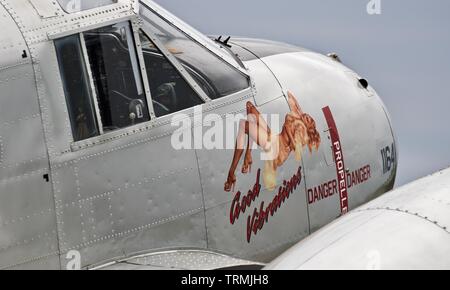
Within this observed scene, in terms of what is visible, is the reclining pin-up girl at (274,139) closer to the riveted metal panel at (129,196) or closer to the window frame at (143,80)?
the window frame at (143,80)

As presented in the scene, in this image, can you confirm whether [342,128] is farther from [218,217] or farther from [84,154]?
[84,154]

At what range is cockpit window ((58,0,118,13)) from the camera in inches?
389

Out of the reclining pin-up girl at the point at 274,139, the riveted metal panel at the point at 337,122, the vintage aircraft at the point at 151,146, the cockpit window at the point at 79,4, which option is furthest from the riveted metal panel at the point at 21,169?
the riveted metal panel at the point at 337,122

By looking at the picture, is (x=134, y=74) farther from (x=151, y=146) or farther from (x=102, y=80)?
(x=151, y=146)

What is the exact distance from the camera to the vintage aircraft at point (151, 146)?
368 inches

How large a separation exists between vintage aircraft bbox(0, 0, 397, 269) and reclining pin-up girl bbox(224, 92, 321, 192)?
1 centimetres

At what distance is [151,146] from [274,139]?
1.52 m

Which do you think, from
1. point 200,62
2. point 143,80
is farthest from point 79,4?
point 200,62

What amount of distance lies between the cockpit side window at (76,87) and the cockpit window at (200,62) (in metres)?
1.07

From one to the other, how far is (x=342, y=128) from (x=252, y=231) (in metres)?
1.79

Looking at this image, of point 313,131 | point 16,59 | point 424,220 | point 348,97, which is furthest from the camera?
point 348,97

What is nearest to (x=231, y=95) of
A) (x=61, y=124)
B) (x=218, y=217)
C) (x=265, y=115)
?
(x=265, y=115)

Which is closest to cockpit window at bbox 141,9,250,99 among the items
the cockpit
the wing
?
the cockpit
